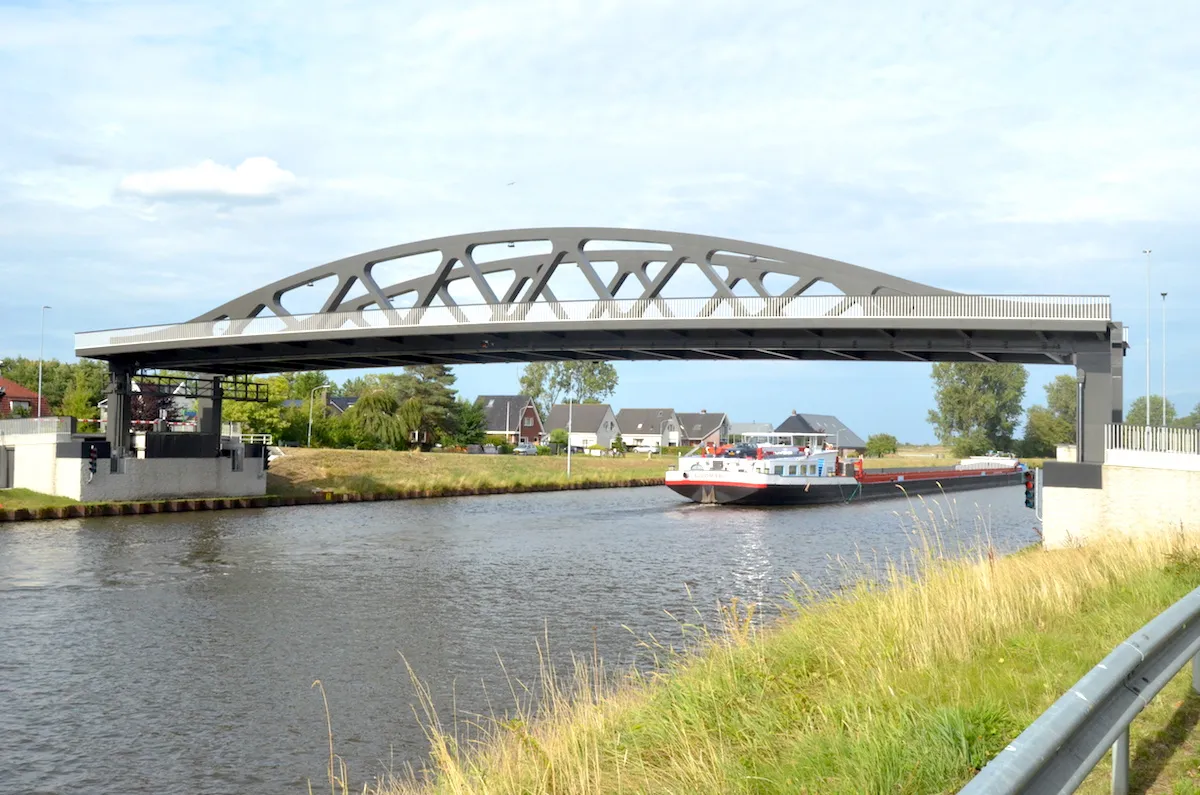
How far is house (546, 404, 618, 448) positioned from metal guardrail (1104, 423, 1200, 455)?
102 metres

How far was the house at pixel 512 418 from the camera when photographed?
412ft

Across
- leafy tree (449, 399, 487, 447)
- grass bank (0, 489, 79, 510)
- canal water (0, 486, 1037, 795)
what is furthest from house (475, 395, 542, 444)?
canal water (0, 486, 1037, 795)

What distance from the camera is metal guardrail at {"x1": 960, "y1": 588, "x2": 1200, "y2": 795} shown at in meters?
3.54

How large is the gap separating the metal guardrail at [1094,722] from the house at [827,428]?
3933 inches

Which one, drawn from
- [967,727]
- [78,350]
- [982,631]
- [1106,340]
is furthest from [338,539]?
[967,727]

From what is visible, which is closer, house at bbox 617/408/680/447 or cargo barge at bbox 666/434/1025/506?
cargo barge at bbox 666/434/1025/506

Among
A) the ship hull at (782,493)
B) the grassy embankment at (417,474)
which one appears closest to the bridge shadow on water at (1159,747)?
the grassy embankment at (417,474)

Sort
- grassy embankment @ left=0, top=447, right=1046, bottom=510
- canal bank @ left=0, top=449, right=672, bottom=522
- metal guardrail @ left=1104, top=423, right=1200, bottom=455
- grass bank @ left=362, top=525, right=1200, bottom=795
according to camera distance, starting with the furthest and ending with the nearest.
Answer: grassy embankment @ left=0, top=447, right=1046, bottom=510, canal bank @ left=0, top=449, right=672, bottom=522, metal guardrail @ left=1104, top=423, right=1200, bottom=455, grass bank @ left=362, top=525, right=1200, bottom=795

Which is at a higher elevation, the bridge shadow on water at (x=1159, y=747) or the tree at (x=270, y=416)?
the tree at (x=270, y=416)

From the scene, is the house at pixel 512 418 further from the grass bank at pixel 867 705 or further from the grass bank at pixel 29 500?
the grass bank at pixel 867 705

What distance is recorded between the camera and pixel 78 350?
44906mm

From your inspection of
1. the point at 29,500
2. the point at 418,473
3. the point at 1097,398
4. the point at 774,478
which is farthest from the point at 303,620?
the point at 418,473

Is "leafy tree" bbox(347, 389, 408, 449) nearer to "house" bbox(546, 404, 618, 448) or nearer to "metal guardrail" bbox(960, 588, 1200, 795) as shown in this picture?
"house" bbox(546, 404, 618, 448)

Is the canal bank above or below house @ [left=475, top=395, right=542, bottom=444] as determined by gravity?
below
